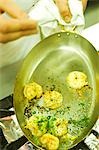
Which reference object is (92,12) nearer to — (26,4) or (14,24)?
(26,4)

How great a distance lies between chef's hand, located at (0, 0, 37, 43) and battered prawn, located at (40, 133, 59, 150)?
221mm

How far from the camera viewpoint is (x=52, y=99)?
2.30 ft

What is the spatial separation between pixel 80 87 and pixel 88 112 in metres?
0.06

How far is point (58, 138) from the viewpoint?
680 mm

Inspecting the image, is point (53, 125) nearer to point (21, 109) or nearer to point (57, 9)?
point (21, 109)

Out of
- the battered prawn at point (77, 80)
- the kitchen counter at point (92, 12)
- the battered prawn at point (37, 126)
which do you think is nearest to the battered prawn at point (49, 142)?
the battered prawn at point (37, 126)

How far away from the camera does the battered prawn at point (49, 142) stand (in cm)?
67

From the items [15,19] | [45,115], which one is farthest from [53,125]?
[15,19]

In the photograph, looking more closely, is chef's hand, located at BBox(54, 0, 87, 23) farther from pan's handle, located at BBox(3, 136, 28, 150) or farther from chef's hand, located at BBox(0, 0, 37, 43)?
pan's handle, located at BBox(3, 136, 28, 150)

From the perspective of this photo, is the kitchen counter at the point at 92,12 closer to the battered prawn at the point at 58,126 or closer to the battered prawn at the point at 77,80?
the battered prawn at the point at 77,80

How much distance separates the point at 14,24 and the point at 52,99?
190 mm

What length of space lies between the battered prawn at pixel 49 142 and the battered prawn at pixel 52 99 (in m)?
0.07

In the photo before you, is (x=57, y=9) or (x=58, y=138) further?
(x=57, y=9)

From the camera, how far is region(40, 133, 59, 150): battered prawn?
2.18ft
